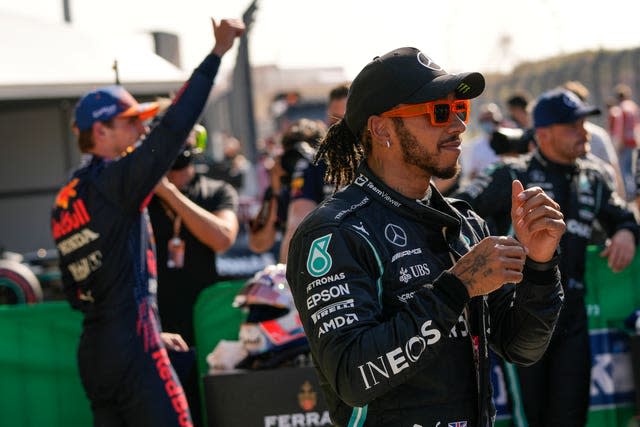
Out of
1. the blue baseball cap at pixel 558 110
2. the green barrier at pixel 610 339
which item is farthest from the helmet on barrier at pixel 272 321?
the blue baseball cap at pixel 558 110

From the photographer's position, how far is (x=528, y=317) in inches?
107

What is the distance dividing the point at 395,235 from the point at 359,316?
0.28m

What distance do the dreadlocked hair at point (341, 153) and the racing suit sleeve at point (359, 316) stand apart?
465 millimetres

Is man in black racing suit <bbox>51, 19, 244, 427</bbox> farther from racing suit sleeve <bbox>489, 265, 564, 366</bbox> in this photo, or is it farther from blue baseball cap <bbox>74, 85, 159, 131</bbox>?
racing suit sleeve <bbox>489, 265, 564, 366</bbox>

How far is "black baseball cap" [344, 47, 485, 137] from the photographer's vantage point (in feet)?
8.57

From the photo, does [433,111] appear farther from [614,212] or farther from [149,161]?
[614,212]

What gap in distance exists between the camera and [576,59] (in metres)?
26.8

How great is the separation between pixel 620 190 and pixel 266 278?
3.85 meters

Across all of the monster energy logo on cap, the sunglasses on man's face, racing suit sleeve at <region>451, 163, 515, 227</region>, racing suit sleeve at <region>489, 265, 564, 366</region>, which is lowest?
racing suit sleeve at <region>489, 265, 564, 366</region>

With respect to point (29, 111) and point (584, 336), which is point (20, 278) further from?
point (29, 111)

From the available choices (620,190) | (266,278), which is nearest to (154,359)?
(266,278)

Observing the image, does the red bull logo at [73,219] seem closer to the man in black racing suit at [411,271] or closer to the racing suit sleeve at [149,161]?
the racing suit sleeve at [149,161]

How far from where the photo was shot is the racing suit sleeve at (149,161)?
4113 mm

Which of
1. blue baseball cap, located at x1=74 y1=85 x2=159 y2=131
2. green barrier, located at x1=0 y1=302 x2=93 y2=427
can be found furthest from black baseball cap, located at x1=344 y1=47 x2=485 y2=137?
green barrier, located at x1=0 y1=302 x2=93 y2=427
